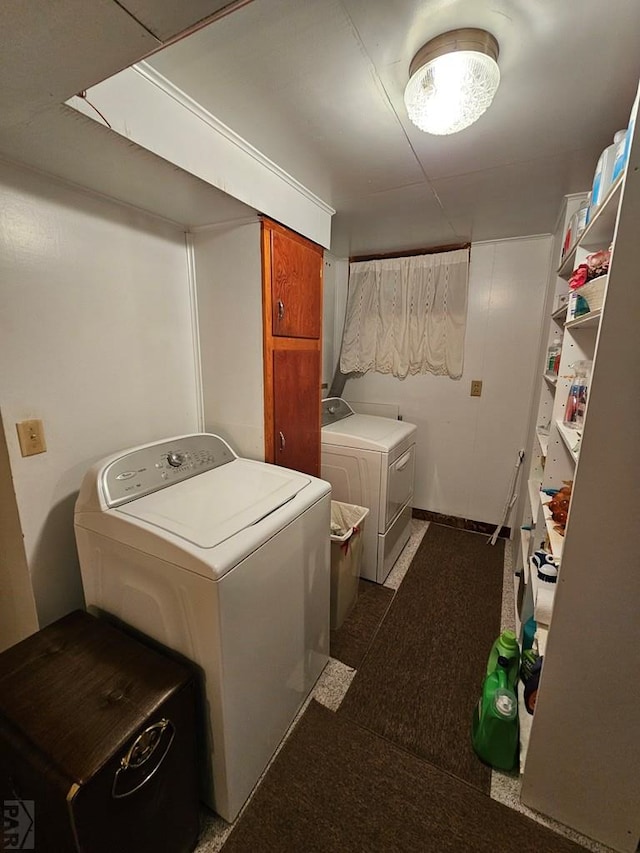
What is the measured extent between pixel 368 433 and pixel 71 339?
169 cm

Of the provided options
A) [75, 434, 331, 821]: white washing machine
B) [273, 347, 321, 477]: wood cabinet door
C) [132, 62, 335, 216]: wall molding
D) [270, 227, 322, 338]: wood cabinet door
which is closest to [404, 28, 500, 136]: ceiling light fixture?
[132, 62, 335, 216]: wall molding

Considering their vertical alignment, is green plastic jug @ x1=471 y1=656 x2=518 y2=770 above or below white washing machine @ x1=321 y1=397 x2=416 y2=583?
below

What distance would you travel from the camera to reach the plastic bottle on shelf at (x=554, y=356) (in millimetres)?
1930

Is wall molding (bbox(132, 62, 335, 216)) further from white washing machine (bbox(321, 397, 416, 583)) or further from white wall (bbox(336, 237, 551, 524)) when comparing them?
white wall (bbox(336, 237, 551, 524))

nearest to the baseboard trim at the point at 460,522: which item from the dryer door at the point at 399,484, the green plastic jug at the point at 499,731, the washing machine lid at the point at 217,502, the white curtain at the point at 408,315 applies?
the dryer door at the point at 399,484

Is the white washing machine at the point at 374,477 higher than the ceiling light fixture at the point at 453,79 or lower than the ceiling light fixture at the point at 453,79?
lower

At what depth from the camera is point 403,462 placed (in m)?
2.46

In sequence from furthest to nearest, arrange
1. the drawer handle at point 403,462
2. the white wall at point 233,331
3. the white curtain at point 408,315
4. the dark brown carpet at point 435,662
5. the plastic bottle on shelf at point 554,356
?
1. the white curtain at point 408,315
2. the drawer handle at point 403,462
3. the plastic bottle on shelf at point 554,356
4. the white wall at point 233,331
5. the dark brown carpet at point 435,662

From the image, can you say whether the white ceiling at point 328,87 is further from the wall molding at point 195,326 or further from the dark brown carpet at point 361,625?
the dark brown carpet at point 361,625

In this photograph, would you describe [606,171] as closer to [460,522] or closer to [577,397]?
[577,397]

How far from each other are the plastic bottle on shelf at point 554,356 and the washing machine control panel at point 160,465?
5.84 feet

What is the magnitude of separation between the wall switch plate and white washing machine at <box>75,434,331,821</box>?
221 mm

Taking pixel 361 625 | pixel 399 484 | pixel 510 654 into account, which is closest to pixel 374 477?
pixel 399 484

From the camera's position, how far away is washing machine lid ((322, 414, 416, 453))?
7.27 ft
